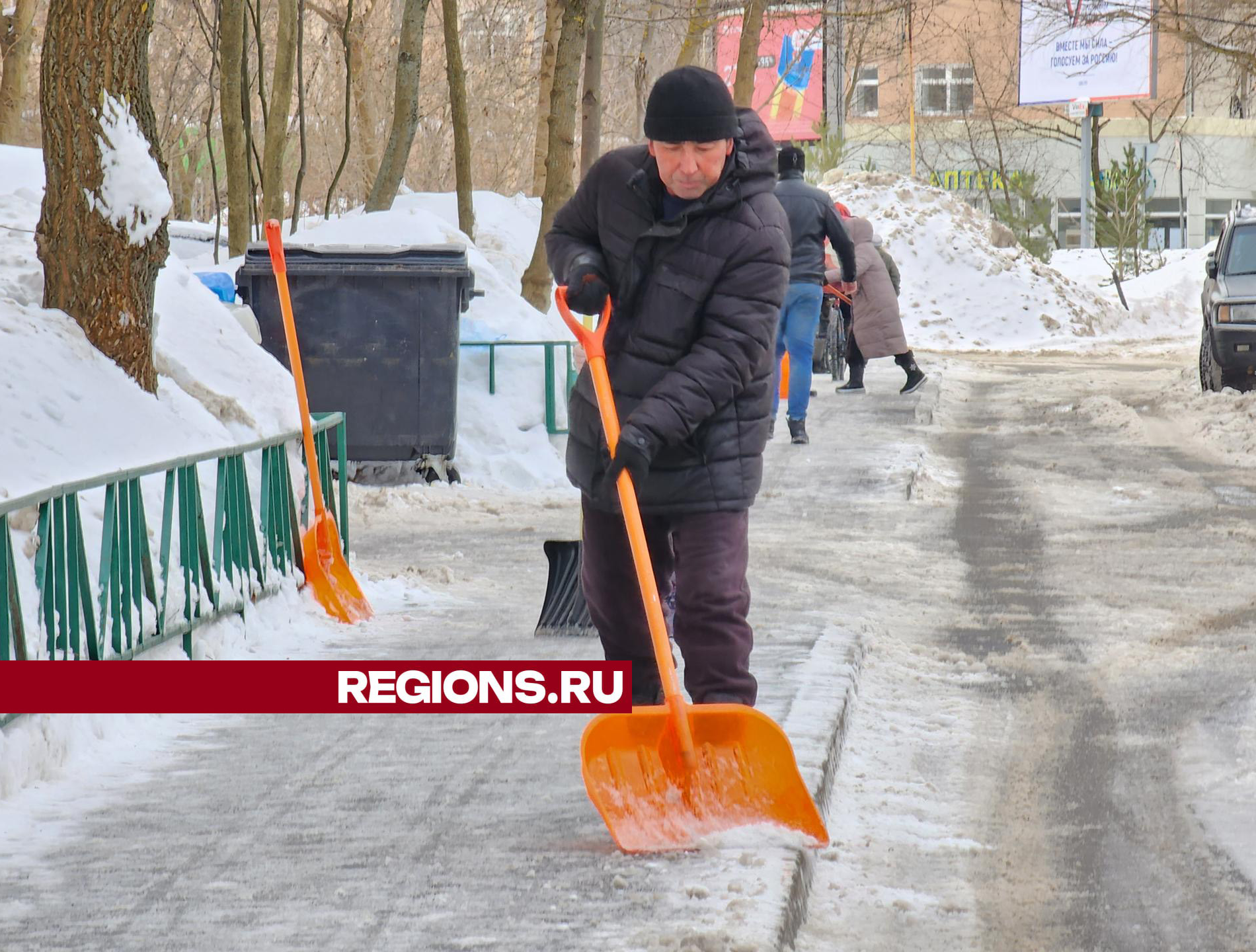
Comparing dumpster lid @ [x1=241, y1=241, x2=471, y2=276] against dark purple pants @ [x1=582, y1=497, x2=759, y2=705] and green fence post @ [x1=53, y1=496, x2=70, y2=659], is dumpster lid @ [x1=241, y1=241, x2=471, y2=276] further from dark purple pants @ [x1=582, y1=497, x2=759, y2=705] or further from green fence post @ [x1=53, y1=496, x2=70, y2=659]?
dark purple pants @ [x1=582, y1=497, x2=759, y2=705]

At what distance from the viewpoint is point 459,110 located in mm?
17828

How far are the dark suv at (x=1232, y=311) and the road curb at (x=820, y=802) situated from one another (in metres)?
10.0

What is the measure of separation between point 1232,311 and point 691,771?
12.4m

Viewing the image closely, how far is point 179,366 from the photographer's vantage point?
7.08 meters

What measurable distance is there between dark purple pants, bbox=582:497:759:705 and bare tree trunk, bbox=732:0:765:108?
15.1 metres

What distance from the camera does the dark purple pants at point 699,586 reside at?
3711 mm

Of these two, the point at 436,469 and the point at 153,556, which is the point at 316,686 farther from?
the point at 436,469

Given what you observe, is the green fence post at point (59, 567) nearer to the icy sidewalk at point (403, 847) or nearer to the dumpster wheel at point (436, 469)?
the icy sidewalk at point (403, 847)

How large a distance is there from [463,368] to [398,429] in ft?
5.41

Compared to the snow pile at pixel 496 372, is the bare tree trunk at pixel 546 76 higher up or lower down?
higher up

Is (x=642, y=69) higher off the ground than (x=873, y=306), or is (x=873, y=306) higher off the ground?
(x=642, y=69)

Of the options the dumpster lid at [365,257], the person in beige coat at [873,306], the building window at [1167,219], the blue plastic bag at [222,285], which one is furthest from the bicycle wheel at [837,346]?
the building window at [1167,219]

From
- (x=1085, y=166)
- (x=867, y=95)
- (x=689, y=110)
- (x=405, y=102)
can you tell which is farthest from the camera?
(x=867, y=95)

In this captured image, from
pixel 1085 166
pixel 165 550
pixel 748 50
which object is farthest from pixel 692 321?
pixel 1085 166
